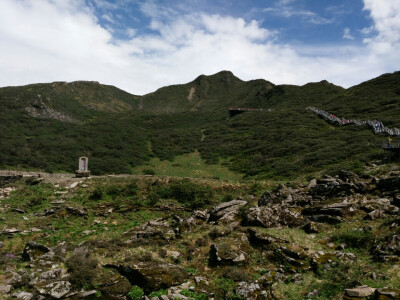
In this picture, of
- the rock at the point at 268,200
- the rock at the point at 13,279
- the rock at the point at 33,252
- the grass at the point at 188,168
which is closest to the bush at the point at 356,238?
the rock at the point at 268,200

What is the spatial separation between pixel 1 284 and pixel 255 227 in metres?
9.64

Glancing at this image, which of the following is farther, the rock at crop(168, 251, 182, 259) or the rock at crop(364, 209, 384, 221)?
the rock at crop(364, 209, 384, 221)

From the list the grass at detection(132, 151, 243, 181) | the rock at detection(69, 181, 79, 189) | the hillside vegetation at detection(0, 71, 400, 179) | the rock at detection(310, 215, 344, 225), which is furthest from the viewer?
the grass at detection(132, 151, 243, 181)

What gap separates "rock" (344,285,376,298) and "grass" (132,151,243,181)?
26855 millimetres

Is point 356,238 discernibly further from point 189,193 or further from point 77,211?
point 77,211

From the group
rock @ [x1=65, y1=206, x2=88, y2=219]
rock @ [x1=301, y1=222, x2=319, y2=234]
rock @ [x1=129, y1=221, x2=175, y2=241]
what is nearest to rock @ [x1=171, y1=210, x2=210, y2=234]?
rock @ [x1=129, y1=221, x2=175, y2=241]

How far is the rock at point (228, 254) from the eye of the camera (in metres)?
10.5

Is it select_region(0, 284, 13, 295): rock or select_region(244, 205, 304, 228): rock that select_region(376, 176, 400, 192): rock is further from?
A: select_region(0, 284, 13, 295): rock

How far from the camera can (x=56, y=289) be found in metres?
9.02

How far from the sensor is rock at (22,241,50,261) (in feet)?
37.3

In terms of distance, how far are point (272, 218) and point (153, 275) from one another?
648 cm

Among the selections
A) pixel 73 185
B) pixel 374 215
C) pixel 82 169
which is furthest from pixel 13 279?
pixel 82 169

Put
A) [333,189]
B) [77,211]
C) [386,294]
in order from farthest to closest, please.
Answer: [77,211] < [333,189] < [386,294]

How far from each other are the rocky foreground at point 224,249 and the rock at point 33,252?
48mm
